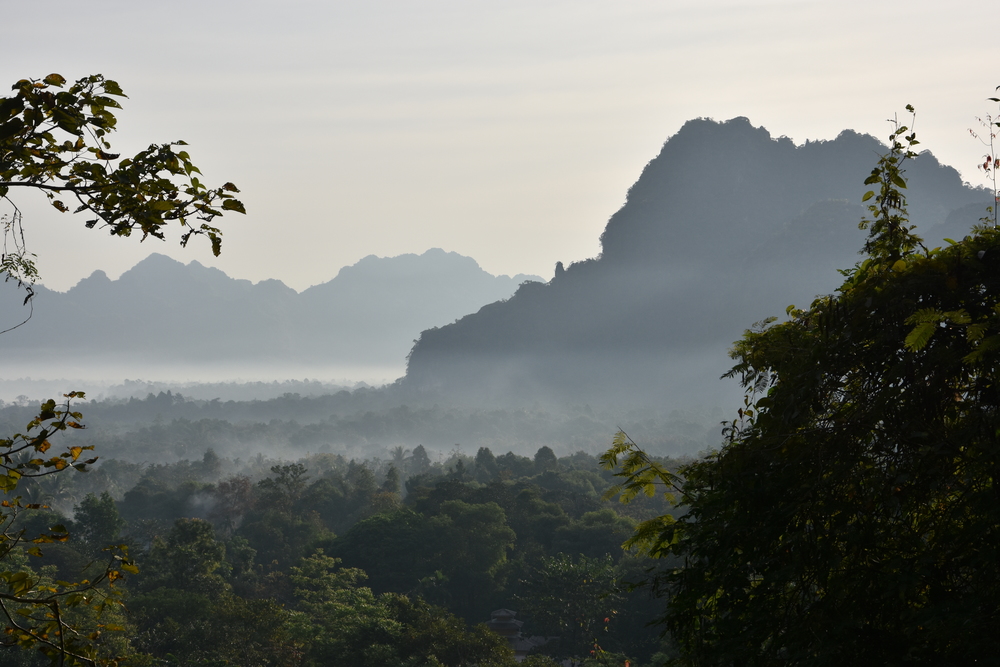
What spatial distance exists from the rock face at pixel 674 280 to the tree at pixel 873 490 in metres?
162

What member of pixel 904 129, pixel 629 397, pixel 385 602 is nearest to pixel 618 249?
pixel 629 397

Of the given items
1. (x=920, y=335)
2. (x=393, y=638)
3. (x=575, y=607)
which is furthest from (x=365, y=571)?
(x=920, y=335)

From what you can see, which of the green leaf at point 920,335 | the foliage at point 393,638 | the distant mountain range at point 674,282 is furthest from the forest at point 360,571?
the distant mountain range at point 674,282

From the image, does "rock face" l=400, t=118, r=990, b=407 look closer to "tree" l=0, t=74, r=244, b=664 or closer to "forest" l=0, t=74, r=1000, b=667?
"forest" l=0, t=74, r=1000, b=667

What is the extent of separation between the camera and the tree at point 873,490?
376 cm

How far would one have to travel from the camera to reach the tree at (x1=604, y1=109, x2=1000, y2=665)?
12.3 feet

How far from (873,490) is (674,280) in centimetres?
17137

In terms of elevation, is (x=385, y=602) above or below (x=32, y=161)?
below

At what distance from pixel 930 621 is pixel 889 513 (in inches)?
33.0

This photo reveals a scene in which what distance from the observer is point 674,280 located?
170875 millimetres

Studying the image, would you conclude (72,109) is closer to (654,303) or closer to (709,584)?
(709,584)

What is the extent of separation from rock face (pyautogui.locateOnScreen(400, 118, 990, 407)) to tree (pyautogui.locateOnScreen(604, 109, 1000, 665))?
162 meters

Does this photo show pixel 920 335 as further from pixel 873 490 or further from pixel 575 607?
pixel 575 607

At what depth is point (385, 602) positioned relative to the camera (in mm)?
27062
